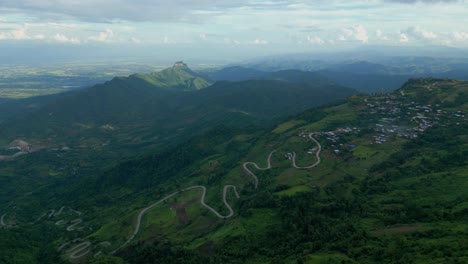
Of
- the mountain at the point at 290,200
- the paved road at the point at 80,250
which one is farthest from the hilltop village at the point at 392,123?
the paved road at the point at 80,250

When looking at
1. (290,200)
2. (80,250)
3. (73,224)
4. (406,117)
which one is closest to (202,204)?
(290,200)

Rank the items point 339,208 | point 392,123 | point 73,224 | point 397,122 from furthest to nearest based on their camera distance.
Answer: point 397,122 < point 392,123 < point 73,224 < point 339,208

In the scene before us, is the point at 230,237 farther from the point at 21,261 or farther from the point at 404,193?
the point at 21,261

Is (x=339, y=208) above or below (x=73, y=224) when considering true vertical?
above

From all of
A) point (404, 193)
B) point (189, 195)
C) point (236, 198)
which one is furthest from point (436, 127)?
point (189, 195)

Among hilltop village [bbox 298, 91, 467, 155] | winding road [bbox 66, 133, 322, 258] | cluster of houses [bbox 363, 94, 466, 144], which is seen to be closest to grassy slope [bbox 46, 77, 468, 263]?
winding road [bbox 66, 133, 322, 258]

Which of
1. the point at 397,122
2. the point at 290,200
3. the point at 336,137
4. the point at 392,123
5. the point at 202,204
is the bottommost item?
the point at 202,204

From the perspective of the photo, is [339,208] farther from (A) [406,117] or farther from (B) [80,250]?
(A) [406,117]

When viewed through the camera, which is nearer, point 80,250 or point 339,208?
point 339,208

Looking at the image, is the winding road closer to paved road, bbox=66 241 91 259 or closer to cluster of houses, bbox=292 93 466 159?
paved road, bbox=66 241 91 259
